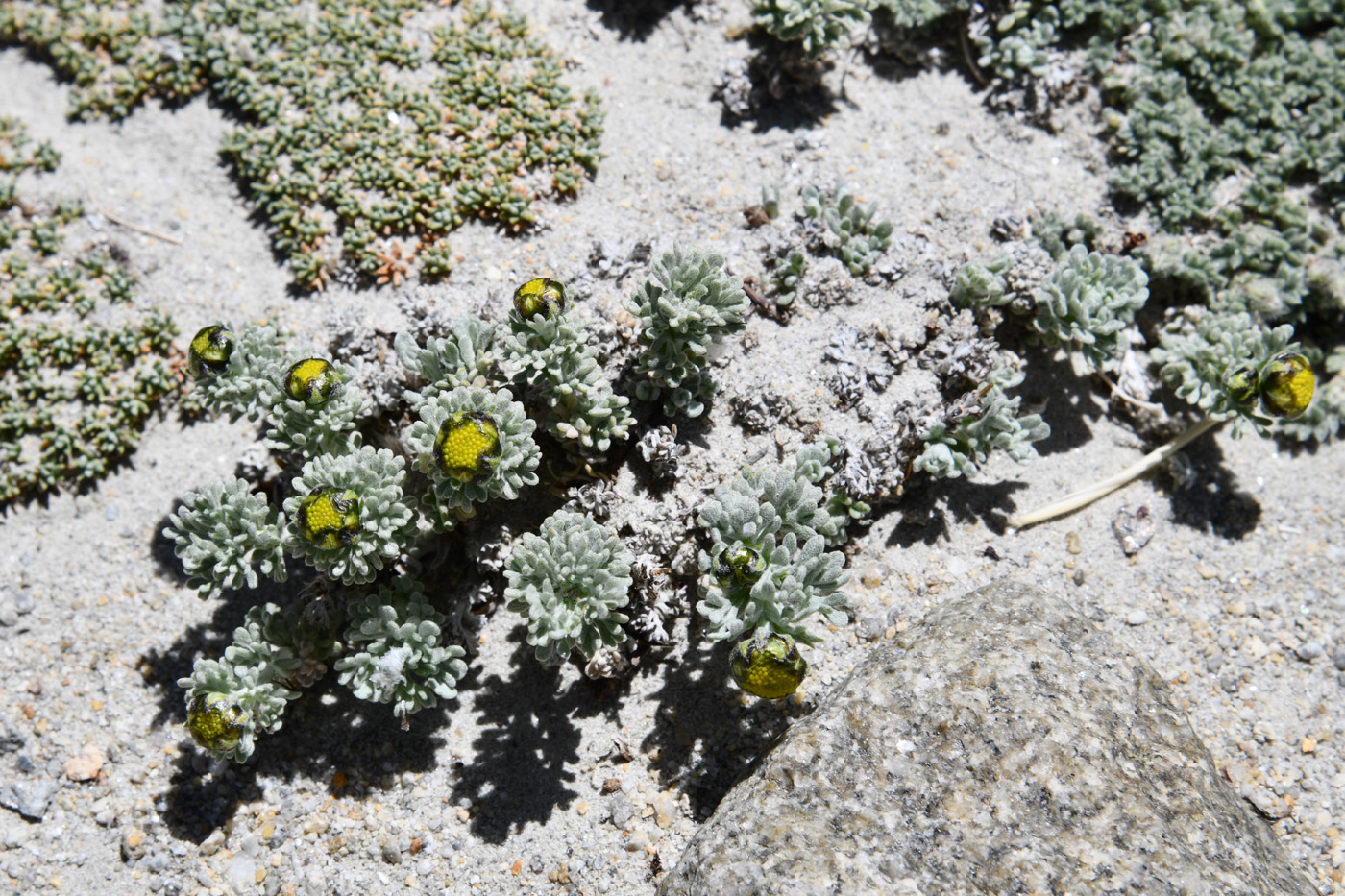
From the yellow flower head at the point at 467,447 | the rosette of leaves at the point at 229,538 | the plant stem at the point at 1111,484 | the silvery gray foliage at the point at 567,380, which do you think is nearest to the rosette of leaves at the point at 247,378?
the rosette of leaves at the point at 229,538

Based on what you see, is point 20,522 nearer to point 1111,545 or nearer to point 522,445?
point 522,445

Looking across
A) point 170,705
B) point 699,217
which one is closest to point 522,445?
point 699,217

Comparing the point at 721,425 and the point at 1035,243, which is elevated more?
the point at 1035,243

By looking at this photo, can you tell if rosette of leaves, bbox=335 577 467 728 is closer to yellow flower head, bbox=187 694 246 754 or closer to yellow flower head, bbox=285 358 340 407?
yellow flower head, bbox=187 694 246 754

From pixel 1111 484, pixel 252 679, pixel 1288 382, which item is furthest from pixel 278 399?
pixel 1288 382

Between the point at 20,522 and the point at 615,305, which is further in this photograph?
the point at 20,522

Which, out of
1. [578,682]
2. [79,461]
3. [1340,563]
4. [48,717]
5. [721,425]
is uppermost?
[1340,563]

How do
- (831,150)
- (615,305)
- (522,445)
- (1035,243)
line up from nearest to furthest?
(522,445) < (615,305) < (1035,243) < (831,150)
